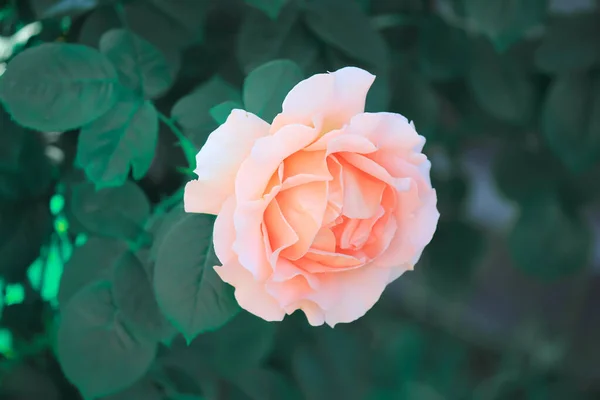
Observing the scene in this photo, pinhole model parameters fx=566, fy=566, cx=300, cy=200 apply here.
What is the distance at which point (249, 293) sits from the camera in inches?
13.5

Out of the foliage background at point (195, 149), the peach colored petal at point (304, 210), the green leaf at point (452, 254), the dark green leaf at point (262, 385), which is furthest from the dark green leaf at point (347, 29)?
the green leaf at point (452, 254)

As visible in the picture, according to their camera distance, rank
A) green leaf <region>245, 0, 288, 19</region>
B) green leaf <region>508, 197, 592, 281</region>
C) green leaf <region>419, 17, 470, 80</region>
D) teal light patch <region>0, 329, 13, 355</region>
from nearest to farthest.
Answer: green leaf <region>245, 0, 288, 19</region> < teal light patch <region>0, 329, 13, 355</region> < green leaf <region>419, 17, 470, 80</region> < green leaf <region>508, 197, 592, 281</region>

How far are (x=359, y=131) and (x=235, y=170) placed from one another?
8 centimetres

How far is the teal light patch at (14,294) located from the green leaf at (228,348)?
0.51 feet

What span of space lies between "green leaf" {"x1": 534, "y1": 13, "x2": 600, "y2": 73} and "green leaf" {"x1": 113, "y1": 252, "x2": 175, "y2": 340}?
518mm

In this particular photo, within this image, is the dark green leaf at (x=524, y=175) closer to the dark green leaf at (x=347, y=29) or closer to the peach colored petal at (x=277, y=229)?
the dark green leaf at (x=347, y=29)

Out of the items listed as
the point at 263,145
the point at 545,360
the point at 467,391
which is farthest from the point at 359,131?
the point at 545,360

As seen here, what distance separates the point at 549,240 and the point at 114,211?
0.61 metres

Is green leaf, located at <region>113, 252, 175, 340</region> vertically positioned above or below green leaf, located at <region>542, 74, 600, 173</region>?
below

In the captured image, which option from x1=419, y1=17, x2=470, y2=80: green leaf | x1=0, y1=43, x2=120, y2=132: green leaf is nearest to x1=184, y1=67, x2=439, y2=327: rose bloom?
x1=0, y1=43, x2=120, y2=132: green leaf

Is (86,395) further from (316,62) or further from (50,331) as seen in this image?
(316,62)

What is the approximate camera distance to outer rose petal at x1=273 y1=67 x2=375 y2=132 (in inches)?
13.0

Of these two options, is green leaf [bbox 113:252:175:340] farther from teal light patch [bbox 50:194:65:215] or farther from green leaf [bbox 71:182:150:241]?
teal light patch [bbox 50:194:65:215]

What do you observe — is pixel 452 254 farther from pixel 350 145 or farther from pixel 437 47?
pixel 350 145
